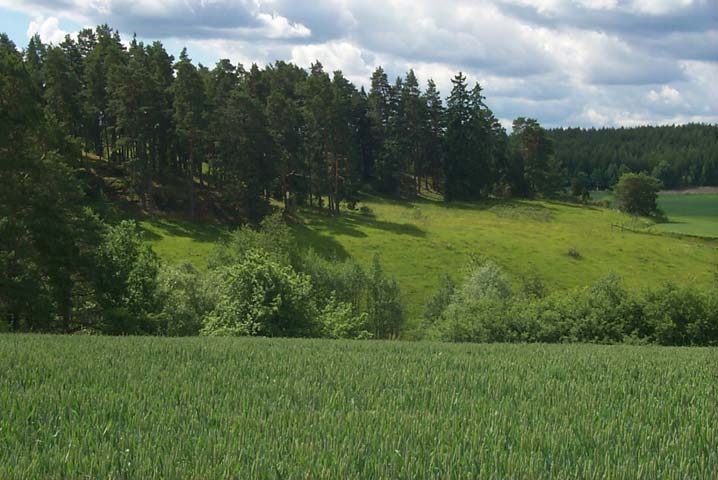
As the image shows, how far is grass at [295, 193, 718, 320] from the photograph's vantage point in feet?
225

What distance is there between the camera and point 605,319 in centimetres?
3150

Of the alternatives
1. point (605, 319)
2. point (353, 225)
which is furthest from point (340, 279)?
point (605, 319)

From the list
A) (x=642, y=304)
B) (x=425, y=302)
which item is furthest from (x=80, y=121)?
(x=642, y=304)

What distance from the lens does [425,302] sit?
202 feet

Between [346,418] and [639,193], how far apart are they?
135m

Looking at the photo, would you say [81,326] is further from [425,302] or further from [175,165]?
[175,165]

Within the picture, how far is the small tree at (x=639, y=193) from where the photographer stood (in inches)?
5064

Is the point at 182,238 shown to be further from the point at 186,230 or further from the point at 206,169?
the point at 206,169

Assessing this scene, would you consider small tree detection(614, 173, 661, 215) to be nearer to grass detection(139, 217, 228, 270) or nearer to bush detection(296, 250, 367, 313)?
bush detection(296, 250, 367, 313)

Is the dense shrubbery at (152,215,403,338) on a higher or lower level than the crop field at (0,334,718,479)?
lower

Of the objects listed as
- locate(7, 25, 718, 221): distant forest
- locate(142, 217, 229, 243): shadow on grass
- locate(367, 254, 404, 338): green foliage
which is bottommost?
locate(367, 254, 404, 338): green foliage

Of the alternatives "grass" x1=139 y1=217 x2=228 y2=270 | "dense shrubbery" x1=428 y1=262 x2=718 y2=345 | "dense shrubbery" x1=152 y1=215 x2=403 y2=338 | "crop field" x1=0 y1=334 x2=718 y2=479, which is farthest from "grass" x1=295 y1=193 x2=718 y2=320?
"crop field" x1=0 y1=334 x2=718 y2=479

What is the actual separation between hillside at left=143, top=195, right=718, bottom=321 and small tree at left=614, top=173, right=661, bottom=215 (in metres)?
32.4

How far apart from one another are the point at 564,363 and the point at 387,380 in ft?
17.6
